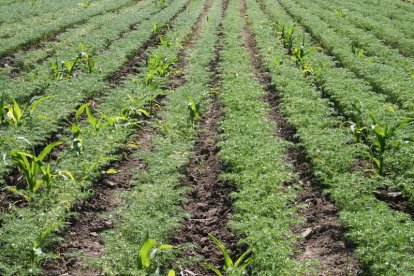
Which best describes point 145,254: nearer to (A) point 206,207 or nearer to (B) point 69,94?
(A) point 206,207

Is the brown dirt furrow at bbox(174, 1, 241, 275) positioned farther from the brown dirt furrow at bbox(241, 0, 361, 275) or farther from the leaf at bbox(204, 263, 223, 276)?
the brown dirt furrow at bbox(241, 0, 361, 275)

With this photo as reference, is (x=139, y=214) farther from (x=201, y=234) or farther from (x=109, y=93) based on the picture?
(x=109, y=93)

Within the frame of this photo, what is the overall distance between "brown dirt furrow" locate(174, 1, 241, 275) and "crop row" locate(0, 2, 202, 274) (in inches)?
54.0

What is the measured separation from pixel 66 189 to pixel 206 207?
6.41ft

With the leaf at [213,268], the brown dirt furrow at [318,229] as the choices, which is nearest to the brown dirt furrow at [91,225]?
the leaf at [213,268]

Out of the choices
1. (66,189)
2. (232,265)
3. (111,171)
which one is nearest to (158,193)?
(111,171)

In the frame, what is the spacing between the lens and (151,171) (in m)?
6.81

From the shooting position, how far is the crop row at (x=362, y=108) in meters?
6.80

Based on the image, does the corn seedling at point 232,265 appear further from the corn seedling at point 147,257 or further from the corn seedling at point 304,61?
the corn seedling at point 304,61

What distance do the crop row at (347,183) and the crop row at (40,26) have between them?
8.64 metres

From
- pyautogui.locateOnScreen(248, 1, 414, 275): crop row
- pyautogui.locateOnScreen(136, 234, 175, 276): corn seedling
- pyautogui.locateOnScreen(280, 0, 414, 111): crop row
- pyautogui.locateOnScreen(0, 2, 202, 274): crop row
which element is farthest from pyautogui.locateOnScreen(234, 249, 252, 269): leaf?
pyautogui.locateOnScreen(280, 0, 414, 111): crop row

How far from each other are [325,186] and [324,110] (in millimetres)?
2907

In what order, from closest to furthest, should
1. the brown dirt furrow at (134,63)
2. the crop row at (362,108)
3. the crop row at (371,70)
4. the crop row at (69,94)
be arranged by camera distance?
the crop row at (362,108)
the crop row at (69,94)
the crop row at (371,70)
the brown dirt furrow at (134,63)

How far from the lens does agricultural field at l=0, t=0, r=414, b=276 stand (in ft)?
16.5
